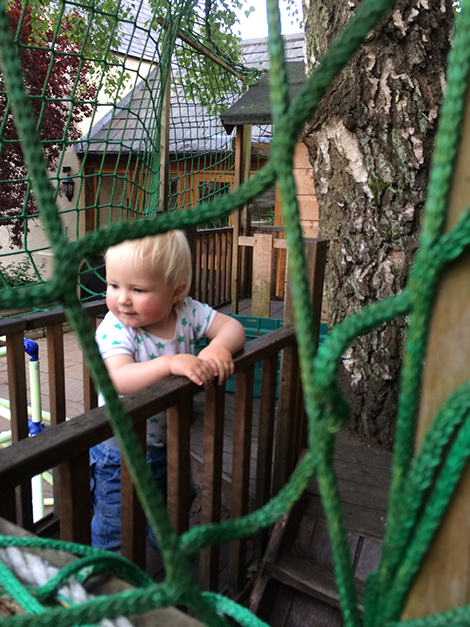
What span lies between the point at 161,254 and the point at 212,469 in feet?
2.39

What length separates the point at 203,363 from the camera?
1360 millimetres

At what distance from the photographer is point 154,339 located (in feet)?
5.86

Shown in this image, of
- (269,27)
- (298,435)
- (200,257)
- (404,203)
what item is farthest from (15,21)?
(269,27)

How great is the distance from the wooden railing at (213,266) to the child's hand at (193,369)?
4290 millimetres

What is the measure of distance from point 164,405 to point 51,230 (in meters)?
0.79

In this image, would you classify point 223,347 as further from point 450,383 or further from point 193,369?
point 450,383

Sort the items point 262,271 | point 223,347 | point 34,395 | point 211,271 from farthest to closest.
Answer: point 211,271, point 262,271, point 34,395, point 223,347

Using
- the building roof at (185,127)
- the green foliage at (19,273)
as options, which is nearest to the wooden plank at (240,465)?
the building roof at (185,127)

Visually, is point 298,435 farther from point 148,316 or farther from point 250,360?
point 148,316

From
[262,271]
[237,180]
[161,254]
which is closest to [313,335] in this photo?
[161,254]

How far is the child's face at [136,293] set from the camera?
1542 millimetres

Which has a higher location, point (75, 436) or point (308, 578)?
point (75, 436)

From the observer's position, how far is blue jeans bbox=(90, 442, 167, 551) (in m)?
1.78

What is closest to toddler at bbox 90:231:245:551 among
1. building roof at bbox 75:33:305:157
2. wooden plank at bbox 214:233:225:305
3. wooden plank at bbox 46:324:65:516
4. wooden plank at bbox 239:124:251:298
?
wooden plank at bbox 46:324:65:516
